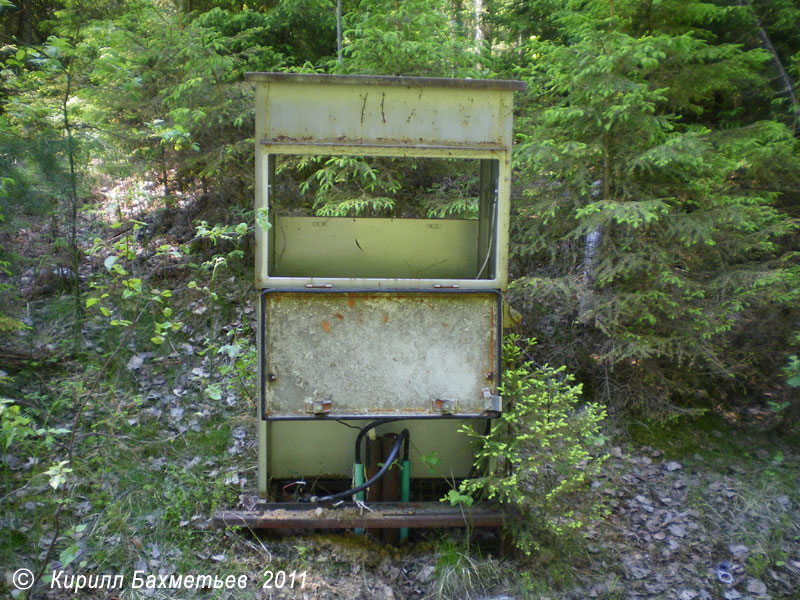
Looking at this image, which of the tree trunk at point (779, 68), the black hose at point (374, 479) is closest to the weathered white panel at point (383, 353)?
the black hose at point (374, 479)

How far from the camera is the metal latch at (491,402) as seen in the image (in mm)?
3184

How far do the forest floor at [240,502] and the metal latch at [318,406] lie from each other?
68 cm

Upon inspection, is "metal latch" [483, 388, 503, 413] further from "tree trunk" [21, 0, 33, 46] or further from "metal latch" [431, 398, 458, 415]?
"tree trunk" [21, 0, 33, 46]

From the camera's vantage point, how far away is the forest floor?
328 cm

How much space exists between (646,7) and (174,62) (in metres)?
4.70

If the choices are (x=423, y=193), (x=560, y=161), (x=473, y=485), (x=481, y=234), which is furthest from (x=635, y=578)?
(x=423, y=193)

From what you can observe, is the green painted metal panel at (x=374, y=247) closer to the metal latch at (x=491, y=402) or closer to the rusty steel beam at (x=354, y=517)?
the metal latch at (x=491, y=402)

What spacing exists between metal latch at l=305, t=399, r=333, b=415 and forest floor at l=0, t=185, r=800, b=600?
0.68 meters

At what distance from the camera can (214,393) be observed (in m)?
3.43

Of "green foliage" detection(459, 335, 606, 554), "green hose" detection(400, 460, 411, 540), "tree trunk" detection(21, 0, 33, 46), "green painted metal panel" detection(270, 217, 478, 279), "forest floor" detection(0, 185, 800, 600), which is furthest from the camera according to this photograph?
"tree trunk" detection(21, 0, 33, 46)

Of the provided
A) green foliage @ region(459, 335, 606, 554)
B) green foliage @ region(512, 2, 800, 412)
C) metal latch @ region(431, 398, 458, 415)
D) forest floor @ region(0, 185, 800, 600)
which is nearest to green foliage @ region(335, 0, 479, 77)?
green foliage @ region(512, 2, 800, 412)

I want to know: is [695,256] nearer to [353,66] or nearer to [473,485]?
[473,485]

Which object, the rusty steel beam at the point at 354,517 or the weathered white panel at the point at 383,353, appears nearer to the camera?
the weathered white panel at the point at 383,353

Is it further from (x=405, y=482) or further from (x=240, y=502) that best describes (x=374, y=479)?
(x=240, y=502)
